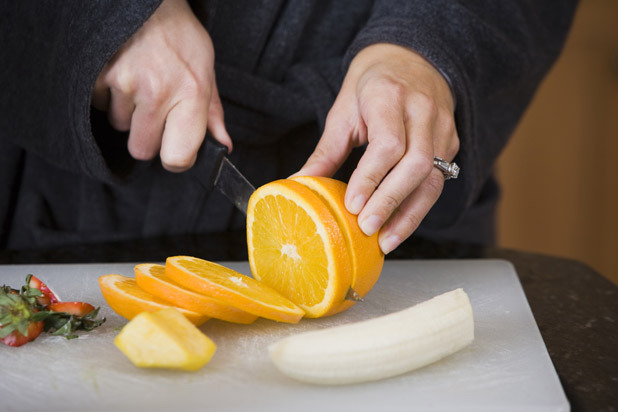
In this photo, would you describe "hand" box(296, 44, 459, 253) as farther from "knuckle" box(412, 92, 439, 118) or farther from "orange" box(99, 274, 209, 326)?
"orange" box(99, 274, 209, 326)

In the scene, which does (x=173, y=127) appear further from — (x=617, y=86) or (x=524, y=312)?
(x=617, y=86)

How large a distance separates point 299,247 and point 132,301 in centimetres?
23

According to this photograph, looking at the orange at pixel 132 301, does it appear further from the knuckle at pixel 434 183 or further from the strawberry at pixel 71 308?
the knuckle at pixel 434 183

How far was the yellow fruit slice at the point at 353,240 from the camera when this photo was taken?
35.3 inches

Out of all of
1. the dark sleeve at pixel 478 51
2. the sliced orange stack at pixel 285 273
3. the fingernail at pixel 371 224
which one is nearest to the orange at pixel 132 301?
the sliced orange stack at pixel 285 273

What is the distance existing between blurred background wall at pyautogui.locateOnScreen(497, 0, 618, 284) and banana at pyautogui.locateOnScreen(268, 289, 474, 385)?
2.20 m

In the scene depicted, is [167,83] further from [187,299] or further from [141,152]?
[187,299]

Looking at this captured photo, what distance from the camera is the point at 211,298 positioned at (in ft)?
2.82

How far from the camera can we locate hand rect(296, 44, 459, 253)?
3.01 feet

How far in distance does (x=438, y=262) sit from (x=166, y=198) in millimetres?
567

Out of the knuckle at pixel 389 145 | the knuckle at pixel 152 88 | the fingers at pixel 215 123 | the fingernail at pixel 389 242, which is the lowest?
the fingers at pixel 215 123

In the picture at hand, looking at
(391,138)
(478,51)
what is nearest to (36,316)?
(391,138)

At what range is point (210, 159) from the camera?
1124 mm

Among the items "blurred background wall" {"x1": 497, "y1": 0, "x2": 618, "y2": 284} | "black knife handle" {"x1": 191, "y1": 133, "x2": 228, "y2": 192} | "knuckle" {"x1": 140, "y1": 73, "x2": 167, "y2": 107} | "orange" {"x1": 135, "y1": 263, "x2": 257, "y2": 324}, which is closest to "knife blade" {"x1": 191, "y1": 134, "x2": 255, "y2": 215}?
"black knife handle" {"x1": 191, "y1": 133, "x2": 228, "y2": 192}
